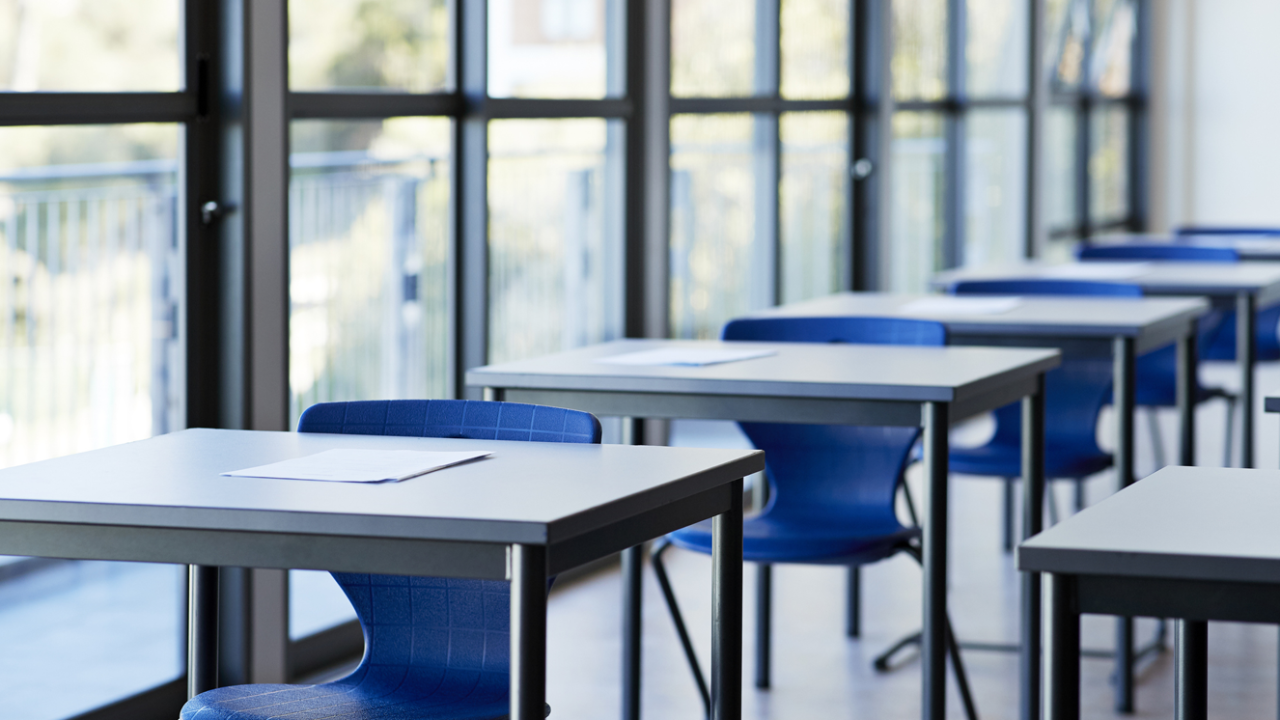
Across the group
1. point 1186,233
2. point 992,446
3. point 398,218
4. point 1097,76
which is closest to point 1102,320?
point 992,446

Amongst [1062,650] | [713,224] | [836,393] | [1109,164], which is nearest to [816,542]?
[836,393]

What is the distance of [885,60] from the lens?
5.89 metres

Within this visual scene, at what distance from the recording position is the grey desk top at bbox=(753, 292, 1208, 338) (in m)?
3.35

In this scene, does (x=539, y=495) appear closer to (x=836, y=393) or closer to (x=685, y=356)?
(x=836, y=393)

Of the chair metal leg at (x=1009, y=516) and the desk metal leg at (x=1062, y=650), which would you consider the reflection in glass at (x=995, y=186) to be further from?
the desk metal leg at (x=1062, y=650)

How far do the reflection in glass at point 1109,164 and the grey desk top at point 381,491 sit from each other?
7.51m

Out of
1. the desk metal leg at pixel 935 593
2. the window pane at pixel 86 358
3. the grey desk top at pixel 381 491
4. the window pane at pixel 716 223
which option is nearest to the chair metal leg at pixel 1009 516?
the window pane at pixel 716 223

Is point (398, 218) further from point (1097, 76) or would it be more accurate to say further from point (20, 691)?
point (1097, 76)

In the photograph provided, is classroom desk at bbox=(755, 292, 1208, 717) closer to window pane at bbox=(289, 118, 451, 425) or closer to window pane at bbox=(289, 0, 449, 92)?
window pane at bbox=(289, 118, 451, 425)

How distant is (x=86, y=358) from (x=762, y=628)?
56.7 inches

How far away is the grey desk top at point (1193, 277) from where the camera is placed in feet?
14.4

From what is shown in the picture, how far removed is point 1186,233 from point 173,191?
4896 millimetres

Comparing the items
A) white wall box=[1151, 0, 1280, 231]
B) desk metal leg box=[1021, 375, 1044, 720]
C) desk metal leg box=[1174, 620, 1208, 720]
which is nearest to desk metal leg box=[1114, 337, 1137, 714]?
desk metal leg box=[1021, 375, 1044, 720]

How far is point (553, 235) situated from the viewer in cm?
437
